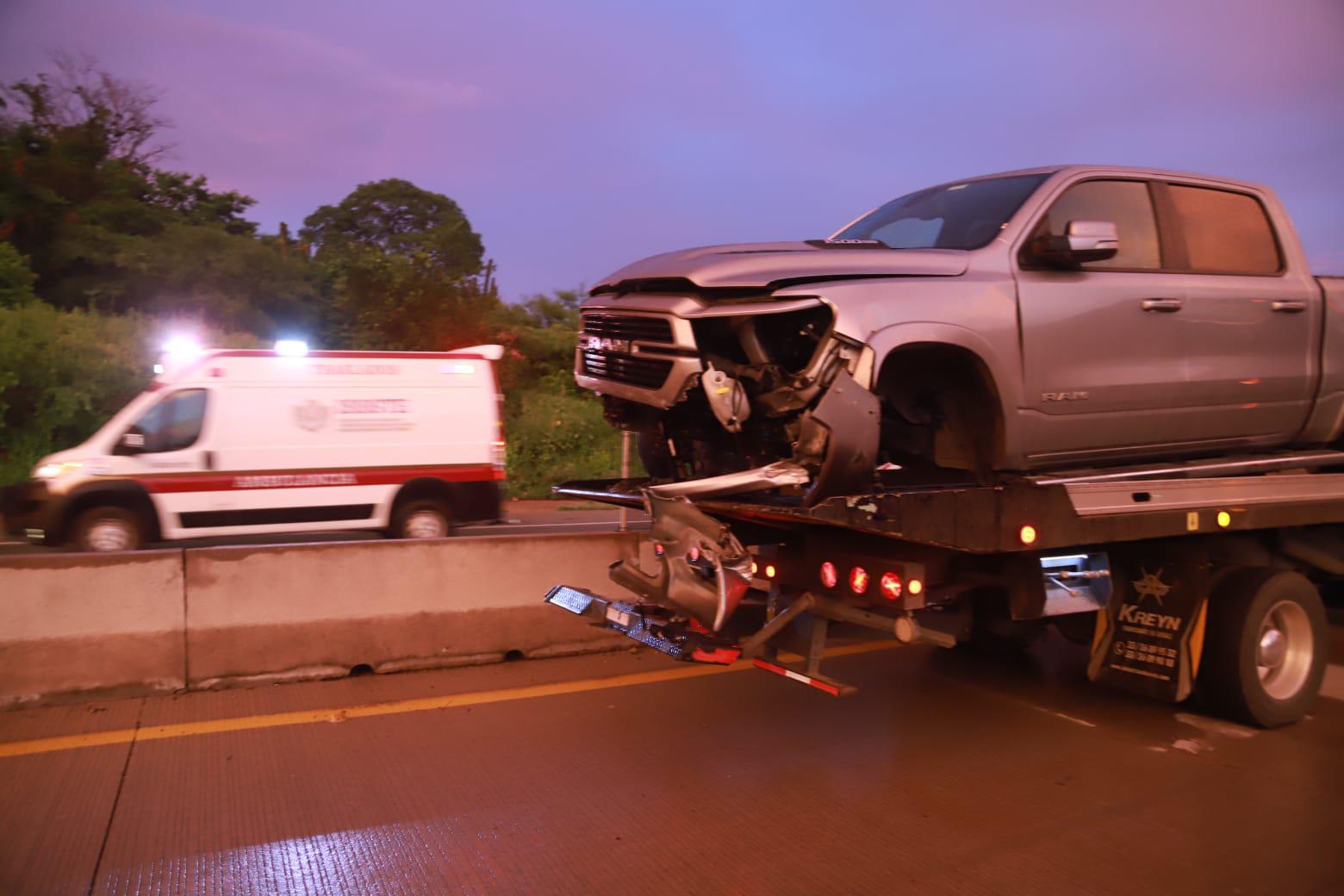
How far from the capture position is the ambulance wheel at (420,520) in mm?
12586

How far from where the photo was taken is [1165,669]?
566cm

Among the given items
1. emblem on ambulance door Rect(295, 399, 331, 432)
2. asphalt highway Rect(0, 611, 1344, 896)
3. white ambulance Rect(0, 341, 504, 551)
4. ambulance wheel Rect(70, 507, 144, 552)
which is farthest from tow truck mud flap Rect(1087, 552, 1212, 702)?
ambulance wheel Rect(70, 507, 144, 552)

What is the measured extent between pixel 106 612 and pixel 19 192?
27.1m

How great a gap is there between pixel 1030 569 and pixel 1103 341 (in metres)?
1.21

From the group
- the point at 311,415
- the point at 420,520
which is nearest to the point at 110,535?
the point at 311,415

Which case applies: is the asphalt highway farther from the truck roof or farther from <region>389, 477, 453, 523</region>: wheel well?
<region>389, 477, 453, 523</region>: wheel well

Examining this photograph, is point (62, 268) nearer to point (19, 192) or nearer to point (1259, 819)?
point (19, 192)

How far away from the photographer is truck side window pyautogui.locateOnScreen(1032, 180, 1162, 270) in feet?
17.6

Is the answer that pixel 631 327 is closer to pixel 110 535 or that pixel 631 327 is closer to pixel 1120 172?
pixel 1120 172

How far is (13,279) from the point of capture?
2405 cm

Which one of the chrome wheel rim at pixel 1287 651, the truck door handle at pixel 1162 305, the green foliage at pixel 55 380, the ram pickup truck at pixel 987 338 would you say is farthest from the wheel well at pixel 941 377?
the green foliage at pixel 55 380

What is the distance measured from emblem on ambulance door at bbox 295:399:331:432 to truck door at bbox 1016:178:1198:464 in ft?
30.3

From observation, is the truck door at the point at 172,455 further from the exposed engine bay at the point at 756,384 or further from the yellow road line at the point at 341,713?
the exposed engine bay at the point at 756,384

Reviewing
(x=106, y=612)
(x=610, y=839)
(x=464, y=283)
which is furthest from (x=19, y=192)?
(x=610, y=839)
